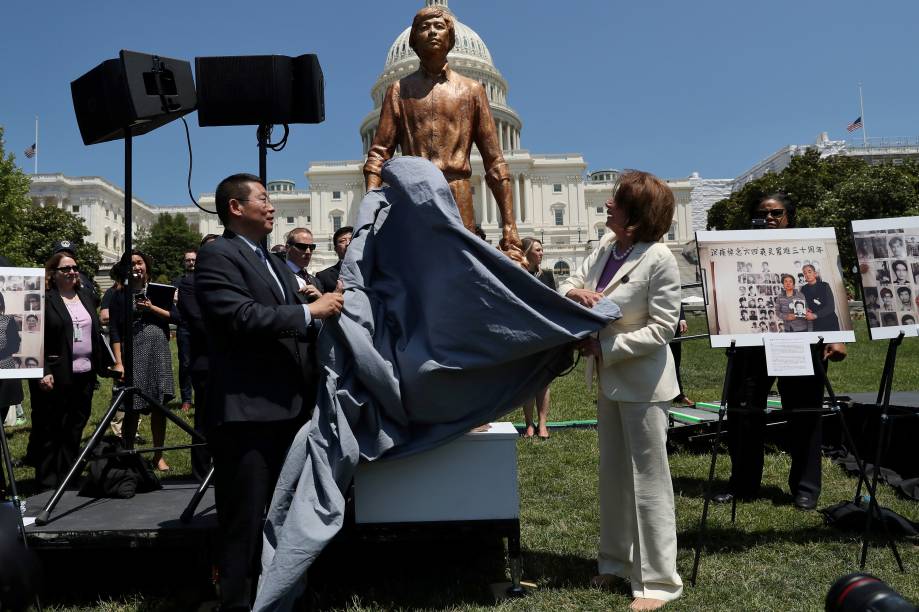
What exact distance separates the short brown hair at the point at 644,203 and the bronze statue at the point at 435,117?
95 centimetres

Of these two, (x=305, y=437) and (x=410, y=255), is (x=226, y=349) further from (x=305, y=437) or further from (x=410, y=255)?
(x=410, y=255)

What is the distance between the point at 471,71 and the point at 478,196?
14364 millimetres

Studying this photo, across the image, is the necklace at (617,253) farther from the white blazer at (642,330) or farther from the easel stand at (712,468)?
the easel stand at (712,468)

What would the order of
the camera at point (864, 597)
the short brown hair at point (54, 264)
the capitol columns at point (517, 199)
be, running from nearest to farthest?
the camera at point (864, 597) < the short brown hair at point (54, 264) < the capitol columns at point (517, 199)

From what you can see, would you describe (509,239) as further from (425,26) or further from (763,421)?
(763,421)

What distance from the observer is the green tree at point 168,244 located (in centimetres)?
7062

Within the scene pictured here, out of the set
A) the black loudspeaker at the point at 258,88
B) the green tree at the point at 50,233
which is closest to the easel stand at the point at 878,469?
the black loudspeaker at the point at 258,88

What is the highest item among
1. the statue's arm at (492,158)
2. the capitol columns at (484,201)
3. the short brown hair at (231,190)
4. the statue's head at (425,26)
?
the capitol columns at (484,201)

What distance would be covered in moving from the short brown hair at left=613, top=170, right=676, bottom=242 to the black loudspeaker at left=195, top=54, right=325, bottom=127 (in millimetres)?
2435

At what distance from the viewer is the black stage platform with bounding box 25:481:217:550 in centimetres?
365

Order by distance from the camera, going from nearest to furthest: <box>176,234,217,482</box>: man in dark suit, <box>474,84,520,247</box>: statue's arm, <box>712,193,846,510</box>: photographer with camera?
<box>474,84,520,247</box>: statue's arm → <box>712,193,846,510</box>: photographer with camera → <box>176,234,217,482</box>: man in dark suit

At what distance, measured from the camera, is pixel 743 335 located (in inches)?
168

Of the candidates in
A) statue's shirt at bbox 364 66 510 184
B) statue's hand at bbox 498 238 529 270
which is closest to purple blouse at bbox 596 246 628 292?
statue's hand at bbox 498 238 529 270

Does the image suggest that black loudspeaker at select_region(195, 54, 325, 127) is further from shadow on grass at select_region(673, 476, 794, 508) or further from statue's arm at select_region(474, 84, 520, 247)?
shadow on grass at select_region(673, 476, 794, 508)
